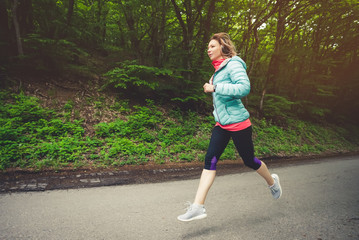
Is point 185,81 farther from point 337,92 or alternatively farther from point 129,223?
point 337,92

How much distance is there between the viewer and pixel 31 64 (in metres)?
6.75

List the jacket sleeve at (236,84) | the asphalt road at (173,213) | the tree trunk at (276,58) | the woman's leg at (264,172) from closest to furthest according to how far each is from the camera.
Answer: the jacket sleeve at (236,84) → the asphalt road at (173,213) → the woman's leg at (264,172) → the tree trunk at (276,58)

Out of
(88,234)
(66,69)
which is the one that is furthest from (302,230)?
(66,69)

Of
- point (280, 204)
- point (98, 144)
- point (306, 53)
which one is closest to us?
point (280, 204)

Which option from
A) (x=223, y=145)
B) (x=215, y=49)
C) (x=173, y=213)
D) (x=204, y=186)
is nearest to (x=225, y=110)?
A: (x=223, y=145)

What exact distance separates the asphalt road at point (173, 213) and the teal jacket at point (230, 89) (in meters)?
1.41

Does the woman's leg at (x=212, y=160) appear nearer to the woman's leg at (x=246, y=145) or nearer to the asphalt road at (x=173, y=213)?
the woman's leg at (x=246, y=145)

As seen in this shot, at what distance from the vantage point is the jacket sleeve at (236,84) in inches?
79.6

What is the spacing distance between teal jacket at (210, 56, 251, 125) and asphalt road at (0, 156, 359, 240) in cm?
141

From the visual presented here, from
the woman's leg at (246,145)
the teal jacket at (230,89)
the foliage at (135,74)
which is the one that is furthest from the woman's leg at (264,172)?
the foliage at (135,74)

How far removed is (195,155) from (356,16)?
14198 mm

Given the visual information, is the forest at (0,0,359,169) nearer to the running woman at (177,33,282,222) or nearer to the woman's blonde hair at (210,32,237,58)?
the running woman at (177,33,282,222)

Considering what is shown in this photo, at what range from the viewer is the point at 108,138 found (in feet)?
18.1

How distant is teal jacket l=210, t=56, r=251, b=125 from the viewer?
2.04 meters
